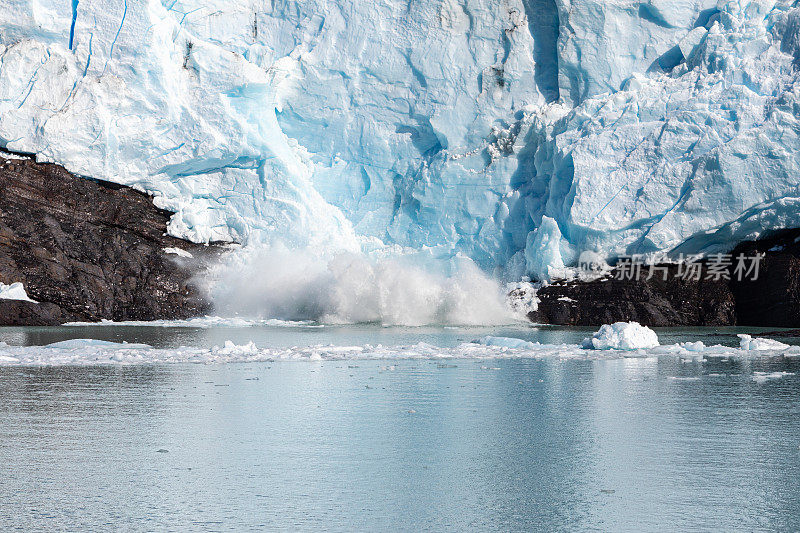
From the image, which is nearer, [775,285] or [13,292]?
[13,292]

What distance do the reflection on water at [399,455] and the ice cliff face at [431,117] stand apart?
46.2 ft

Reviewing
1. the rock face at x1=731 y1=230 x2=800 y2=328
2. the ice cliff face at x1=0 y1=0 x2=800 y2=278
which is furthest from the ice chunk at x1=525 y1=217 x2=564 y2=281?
the rock face at x1=731 y1=230 x2=800 y2=328

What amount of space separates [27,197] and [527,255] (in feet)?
47.5

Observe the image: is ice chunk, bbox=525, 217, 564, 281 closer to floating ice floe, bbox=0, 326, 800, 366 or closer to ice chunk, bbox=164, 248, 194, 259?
floating ice floe, bbox=0, 326, 800, 366

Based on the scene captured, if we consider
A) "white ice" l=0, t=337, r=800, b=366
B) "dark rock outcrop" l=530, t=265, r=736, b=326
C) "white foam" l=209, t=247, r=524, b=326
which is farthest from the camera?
"white foam" l=209, t=247, r=524, b=326

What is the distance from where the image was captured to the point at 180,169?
81.7 ft

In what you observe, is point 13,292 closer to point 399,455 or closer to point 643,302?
point 643,302

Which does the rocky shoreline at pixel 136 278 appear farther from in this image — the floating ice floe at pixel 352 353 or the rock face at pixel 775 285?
the floating ice floe at pixel 352 353

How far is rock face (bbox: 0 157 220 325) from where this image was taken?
74.6 feet

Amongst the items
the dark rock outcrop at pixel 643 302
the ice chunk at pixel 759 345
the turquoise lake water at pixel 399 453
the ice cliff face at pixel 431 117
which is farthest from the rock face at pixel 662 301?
the turquoise lake water at pixel 399 453

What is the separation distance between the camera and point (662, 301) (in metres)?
23.3

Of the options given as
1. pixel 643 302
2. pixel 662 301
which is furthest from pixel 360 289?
pixel 662 301

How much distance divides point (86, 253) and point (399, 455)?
833 inches

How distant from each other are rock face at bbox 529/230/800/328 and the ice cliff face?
90cm
